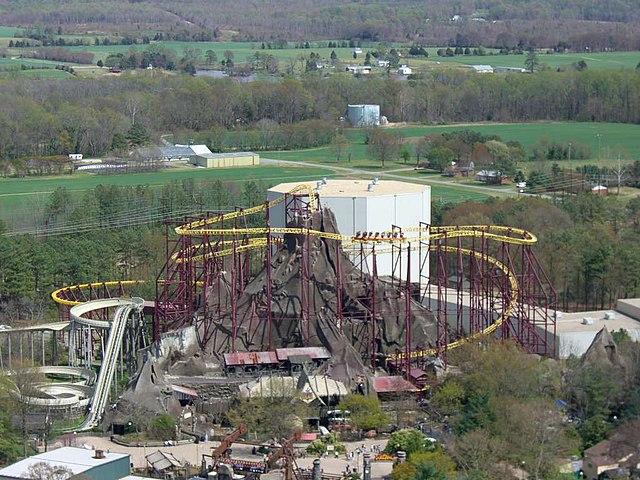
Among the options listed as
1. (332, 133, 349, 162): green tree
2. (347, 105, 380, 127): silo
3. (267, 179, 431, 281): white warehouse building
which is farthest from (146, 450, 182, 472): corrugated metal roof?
(347, 105, 380, 127): silo

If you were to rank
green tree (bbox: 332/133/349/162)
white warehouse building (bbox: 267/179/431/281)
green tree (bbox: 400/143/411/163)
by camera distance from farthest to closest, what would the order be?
green tree (bbox: 332/133/349/162) → green tree (bbox: 400/143/411/163) → white warehouse building (bbox: 267/179/431/281)

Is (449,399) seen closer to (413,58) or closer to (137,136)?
(137,136)

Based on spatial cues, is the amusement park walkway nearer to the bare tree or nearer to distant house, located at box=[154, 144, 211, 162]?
the bare tree

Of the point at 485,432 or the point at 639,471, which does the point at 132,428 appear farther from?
the point at 639,471

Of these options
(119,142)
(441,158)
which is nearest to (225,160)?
(119,142)

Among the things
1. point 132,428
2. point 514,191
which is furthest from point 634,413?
point 514,191

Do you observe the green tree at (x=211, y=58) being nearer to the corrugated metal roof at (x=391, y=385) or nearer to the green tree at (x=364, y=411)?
the corrugated metal roof at (x=391, y=385)

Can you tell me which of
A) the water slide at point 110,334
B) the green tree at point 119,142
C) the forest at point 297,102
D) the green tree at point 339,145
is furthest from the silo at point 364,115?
the water slide at point 110,334
